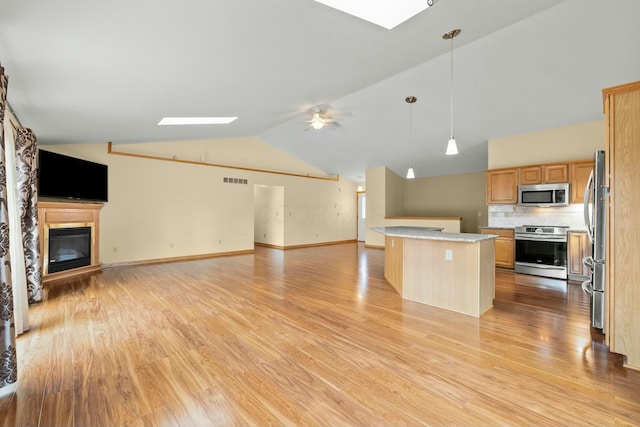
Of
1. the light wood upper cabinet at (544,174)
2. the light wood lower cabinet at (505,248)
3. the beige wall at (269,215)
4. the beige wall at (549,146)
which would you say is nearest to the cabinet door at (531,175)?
the light wood upper cabinet at (544,174)

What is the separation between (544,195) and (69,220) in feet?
Result: 28.1

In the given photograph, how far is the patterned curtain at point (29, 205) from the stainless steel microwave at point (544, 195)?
7.83 metres

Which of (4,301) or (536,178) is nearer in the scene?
(4,301)

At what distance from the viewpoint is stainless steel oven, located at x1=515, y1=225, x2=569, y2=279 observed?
4969 mm

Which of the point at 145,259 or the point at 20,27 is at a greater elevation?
the point at 20,27

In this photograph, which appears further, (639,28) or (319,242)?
(319,242)

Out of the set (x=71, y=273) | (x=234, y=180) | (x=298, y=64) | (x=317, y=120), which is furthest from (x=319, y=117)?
(x=71, y=273)

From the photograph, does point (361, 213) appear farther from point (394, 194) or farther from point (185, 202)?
point (185, 202)

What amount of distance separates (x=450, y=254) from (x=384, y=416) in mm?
2279

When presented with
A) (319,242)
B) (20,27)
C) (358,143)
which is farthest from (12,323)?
(319,242)

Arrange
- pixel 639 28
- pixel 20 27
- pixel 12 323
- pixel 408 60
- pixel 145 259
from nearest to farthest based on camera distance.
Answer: pixel 20 27
pixel 12 323
pixel 639 28
pixel 408 60
pixel 145 259

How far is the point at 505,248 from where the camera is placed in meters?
5.64

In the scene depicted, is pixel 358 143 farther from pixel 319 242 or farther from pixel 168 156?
pixel 168 156

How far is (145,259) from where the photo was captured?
20.9 ft
